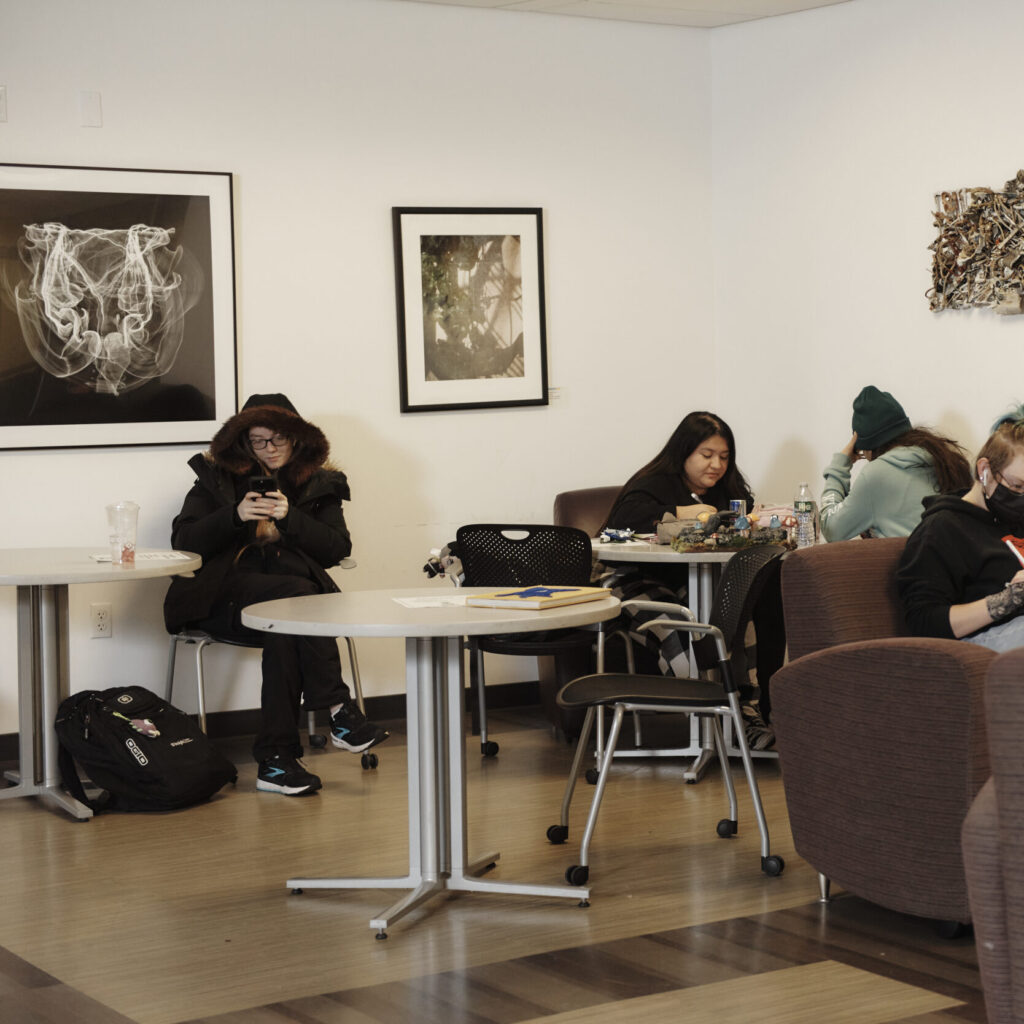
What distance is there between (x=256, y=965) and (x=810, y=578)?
61.4 inches

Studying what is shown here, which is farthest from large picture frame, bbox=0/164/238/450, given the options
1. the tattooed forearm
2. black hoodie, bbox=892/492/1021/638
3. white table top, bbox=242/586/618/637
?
the tattooed forearm

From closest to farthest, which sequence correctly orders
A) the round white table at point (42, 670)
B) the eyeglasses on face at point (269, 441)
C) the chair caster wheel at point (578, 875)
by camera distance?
the chair caster wheel at point (578, 875) → the round white table at point (42, 670) → the eyeglasses on face at point (269, 441)

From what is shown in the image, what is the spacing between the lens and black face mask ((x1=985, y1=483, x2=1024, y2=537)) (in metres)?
3.60

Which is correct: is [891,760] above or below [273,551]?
below

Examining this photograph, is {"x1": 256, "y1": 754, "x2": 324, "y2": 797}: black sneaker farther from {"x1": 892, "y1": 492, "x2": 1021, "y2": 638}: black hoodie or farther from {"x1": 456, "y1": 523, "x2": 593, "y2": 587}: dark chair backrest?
{"x1": 892, "y1": 492, "x2": 1021, "y2": 638}: black hoodie

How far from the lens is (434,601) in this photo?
3.72 meters

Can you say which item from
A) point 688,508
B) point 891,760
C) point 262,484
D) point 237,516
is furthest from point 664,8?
point 891,760

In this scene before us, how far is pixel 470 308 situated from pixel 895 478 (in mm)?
1976

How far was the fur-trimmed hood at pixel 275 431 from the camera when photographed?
17.2 feet

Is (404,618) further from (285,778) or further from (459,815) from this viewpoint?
(285,778)

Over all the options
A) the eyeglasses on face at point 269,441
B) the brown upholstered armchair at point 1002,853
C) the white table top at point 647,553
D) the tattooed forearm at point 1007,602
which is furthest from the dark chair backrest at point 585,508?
the brown upholstered armchair at point 1002,853

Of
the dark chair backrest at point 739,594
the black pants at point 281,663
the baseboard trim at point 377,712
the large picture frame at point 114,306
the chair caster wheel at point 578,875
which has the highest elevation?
the large picture frame at point 114,306

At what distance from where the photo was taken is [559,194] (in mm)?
6352

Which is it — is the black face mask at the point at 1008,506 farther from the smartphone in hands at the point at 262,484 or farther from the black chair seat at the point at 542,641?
the smartphone in hands at the point at 262,484
